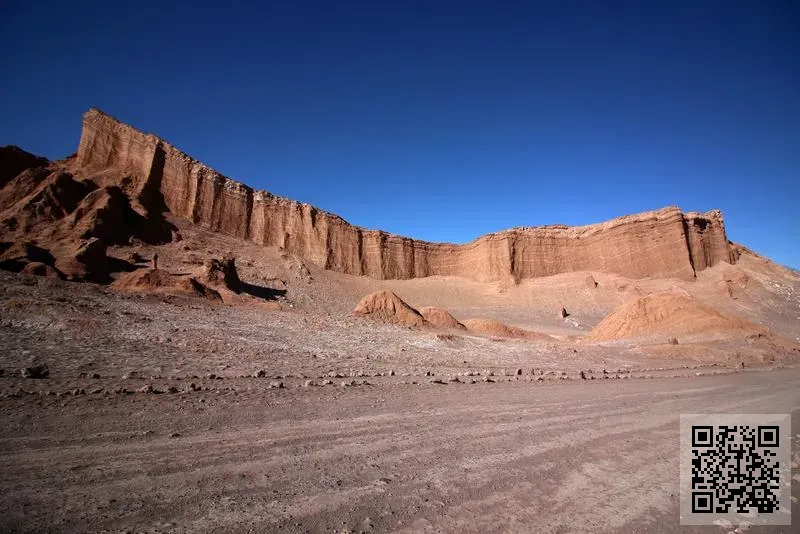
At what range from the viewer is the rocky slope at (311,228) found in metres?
45.2

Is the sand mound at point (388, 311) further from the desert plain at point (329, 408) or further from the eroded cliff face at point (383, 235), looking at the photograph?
the eroded cliff face at point (383, 235)

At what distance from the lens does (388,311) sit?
29859 mm

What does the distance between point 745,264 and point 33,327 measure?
93.5 meters

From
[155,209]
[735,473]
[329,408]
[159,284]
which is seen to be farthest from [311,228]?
[735,473]

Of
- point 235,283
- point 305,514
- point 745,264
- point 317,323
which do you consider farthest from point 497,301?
point 305,514

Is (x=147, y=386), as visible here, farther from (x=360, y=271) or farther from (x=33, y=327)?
(x=360, y=271)

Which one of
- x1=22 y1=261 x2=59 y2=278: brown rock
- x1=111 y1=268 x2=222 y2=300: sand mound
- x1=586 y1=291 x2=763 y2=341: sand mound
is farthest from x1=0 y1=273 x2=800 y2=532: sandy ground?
x1=586 y1=291 x2=763 y2=341: sand mound

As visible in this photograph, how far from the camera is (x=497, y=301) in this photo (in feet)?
238

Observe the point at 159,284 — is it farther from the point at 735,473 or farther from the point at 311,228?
the point at 311,228

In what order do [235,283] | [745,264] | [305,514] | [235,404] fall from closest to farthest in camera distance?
[305,514], [235,404], [235,283], [745,264]

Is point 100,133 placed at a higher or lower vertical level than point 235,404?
higher

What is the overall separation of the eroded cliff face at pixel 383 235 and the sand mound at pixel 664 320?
4216 cm

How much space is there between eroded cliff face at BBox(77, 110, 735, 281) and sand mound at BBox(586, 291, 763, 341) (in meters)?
42.2

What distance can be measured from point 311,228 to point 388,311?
4564cm
